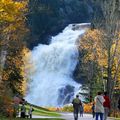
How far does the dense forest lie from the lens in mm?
29562

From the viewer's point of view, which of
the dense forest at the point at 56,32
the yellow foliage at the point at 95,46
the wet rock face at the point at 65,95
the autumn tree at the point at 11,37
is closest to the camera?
the autumn tree at the point at 11,37

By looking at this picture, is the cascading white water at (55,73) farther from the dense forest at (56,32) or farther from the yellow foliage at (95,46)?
the yellow foliage at (95,46)

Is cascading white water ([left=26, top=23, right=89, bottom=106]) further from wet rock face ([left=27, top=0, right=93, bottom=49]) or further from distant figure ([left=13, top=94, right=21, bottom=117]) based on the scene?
distant figure ([left=13, top=94, right=21, bottom=117])

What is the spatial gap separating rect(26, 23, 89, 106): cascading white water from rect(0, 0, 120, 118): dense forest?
2.08m

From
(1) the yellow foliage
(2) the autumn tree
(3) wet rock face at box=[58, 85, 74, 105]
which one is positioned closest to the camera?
(2) the autumn tree

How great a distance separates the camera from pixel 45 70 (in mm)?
81438

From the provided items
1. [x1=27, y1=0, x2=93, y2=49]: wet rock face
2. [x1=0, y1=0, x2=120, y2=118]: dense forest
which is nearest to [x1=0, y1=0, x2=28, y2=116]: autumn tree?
[x1=0, y1=0, x2=120, y2=118]: dense forest

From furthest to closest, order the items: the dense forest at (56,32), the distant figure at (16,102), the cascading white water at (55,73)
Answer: the cascading white water at (55,73) < the distant figure at (16,102) < the dense forest at (56,32)

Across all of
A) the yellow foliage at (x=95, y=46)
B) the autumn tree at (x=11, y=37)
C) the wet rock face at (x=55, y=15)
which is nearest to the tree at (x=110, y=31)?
the yellow foliage at (x=95, y=46)

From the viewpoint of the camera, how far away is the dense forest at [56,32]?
29.6 metres

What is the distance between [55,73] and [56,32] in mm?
16476

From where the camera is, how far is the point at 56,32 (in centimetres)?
9456

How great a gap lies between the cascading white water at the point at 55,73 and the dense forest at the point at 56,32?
6.83 ft

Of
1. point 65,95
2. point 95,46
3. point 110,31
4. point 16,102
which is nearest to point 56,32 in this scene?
point 65,95
